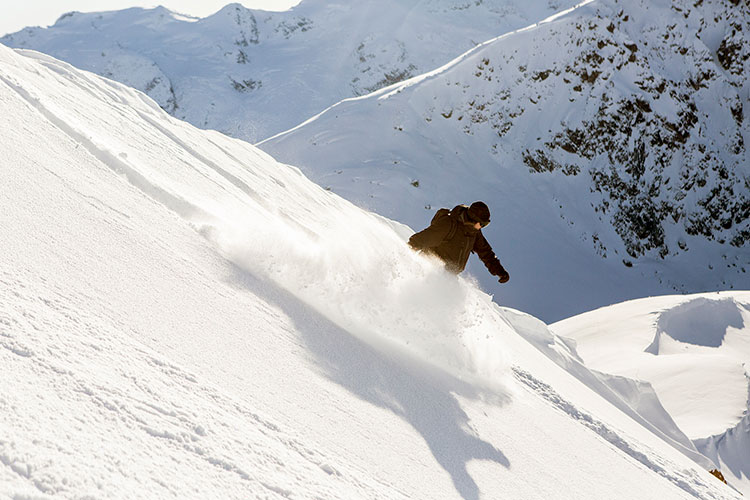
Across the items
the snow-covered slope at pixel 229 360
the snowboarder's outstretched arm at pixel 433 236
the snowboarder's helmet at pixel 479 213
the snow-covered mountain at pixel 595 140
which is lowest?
the snow-covered slope at pixel 229 360

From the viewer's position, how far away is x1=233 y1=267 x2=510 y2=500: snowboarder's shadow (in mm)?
3027

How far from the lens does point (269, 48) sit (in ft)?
213

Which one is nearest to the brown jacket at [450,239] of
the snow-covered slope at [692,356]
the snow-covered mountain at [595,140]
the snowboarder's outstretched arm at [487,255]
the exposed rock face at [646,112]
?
the snowboarder's outstretched arm at [487,255]

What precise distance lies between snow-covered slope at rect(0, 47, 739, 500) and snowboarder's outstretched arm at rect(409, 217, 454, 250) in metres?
0.13

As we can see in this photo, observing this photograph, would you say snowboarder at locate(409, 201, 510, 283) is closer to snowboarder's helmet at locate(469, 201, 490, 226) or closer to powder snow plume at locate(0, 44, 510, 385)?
snowboarder's helmet at locate(469, 201, 490, 226)

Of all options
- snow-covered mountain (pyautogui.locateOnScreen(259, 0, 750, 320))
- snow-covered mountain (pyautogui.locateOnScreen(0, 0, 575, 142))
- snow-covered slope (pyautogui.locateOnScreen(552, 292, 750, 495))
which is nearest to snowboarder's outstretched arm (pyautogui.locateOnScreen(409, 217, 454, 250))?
snow-covered slope (pyautogui.locateOnScreen(552, 292, 750, 495))

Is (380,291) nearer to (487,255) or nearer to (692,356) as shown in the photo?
(487,255)

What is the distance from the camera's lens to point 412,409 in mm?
3268

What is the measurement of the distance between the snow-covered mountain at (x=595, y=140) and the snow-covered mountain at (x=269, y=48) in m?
27.4

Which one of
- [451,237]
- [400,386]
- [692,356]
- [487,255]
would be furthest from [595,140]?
[400,386]

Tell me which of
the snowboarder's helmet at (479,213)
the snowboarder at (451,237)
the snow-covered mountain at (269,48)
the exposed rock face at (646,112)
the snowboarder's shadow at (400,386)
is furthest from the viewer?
the snow-covered mountain at (269,48)

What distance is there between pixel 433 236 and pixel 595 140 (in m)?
19.8

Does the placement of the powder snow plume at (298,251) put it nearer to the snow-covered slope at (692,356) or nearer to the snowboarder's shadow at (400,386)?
the snowboarder's shadow at (400,386)

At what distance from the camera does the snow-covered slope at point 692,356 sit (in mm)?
8359
